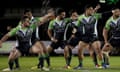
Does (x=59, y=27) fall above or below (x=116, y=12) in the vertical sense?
below

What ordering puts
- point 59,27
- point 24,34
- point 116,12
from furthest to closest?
point 59,27 → point 116,12 → point 24,34

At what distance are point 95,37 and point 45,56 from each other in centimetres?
186

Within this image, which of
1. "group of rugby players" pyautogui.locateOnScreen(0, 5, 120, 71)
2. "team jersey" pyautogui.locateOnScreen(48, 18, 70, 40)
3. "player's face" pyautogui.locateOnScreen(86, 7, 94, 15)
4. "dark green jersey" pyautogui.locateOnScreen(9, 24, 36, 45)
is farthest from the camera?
"team jersey" pyautogui.locateOnScreen(48, 18, 70, 40)

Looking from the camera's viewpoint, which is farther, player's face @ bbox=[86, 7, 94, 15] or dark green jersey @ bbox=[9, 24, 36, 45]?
player's face @ bbox=[86, 7, 94, 15]

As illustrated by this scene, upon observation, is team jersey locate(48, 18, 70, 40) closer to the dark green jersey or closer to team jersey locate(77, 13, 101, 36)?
team jersey locate(77, 13, 101, 36)

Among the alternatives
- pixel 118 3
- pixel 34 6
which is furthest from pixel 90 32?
pixel 34 6

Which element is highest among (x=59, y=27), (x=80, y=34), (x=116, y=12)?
(x=116, y=12)

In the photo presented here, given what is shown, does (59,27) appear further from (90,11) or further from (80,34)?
(90,11)

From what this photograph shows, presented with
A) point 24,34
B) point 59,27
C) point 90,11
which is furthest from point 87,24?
point 24,34

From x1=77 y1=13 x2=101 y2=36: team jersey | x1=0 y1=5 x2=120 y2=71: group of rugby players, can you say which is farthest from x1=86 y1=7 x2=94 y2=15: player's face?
x1=77 y1=13 x2=101 y2=36: team jersey

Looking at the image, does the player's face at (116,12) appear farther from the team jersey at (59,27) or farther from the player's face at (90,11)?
the team jersey at (59,27)

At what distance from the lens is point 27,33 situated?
661 inches

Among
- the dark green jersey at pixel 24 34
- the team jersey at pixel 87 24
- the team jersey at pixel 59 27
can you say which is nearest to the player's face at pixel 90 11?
the team jersey at pixel 87 24

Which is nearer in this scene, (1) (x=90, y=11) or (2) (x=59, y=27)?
(1) (x=90, y=11)
